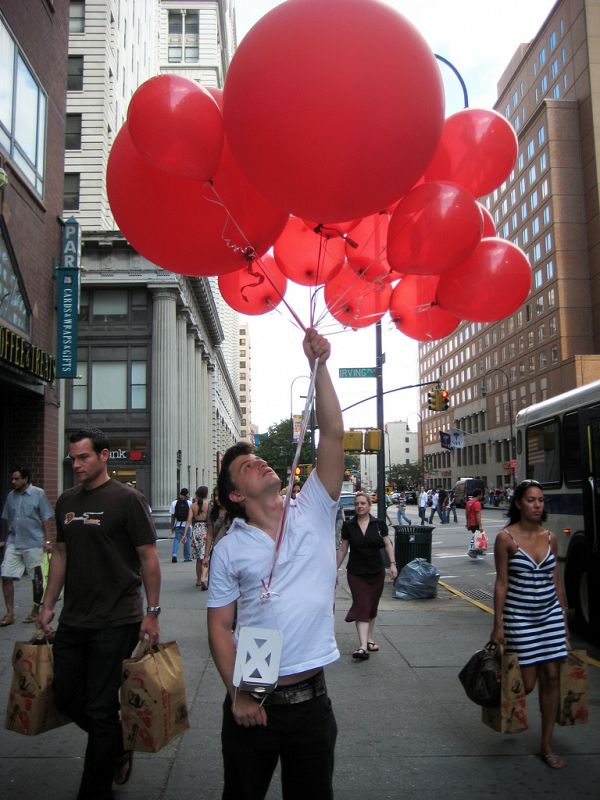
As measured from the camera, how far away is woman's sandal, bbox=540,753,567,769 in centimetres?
435

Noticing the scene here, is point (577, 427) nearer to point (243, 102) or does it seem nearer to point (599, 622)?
point (599, 622)

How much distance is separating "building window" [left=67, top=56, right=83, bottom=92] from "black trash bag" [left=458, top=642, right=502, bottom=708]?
109 ft

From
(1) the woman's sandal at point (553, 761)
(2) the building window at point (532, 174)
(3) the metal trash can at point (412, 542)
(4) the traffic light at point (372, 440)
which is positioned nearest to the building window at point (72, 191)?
(4) the traffic light at point (372, 440)

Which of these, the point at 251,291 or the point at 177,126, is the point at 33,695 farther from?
the point at 177,126

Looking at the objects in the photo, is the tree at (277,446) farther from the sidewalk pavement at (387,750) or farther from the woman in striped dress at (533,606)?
the woman in striped dress at (533,606)

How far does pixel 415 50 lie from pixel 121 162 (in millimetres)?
1677

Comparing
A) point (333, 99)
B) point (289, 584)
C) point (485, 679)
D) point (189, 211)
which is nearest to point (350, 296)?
point (189, 211)

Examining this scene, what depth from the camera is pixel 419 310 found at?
15.3ft

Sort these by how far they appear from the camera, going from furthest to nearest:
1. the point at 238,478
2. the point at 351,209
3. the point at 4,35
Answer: the point at 4,35 < the point at 351,209 < the point at 238,478

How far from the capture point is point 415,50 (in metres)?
2.88

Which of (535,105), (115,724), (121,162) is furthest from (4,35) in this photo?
(535,105)

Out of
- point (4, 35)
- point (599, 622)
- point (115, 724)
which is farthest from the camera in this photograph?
point (4, 35)

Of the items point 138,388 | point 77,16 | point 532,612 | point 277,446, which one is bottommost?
point 532,612

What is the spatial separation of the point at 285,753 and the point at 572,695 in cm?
271
